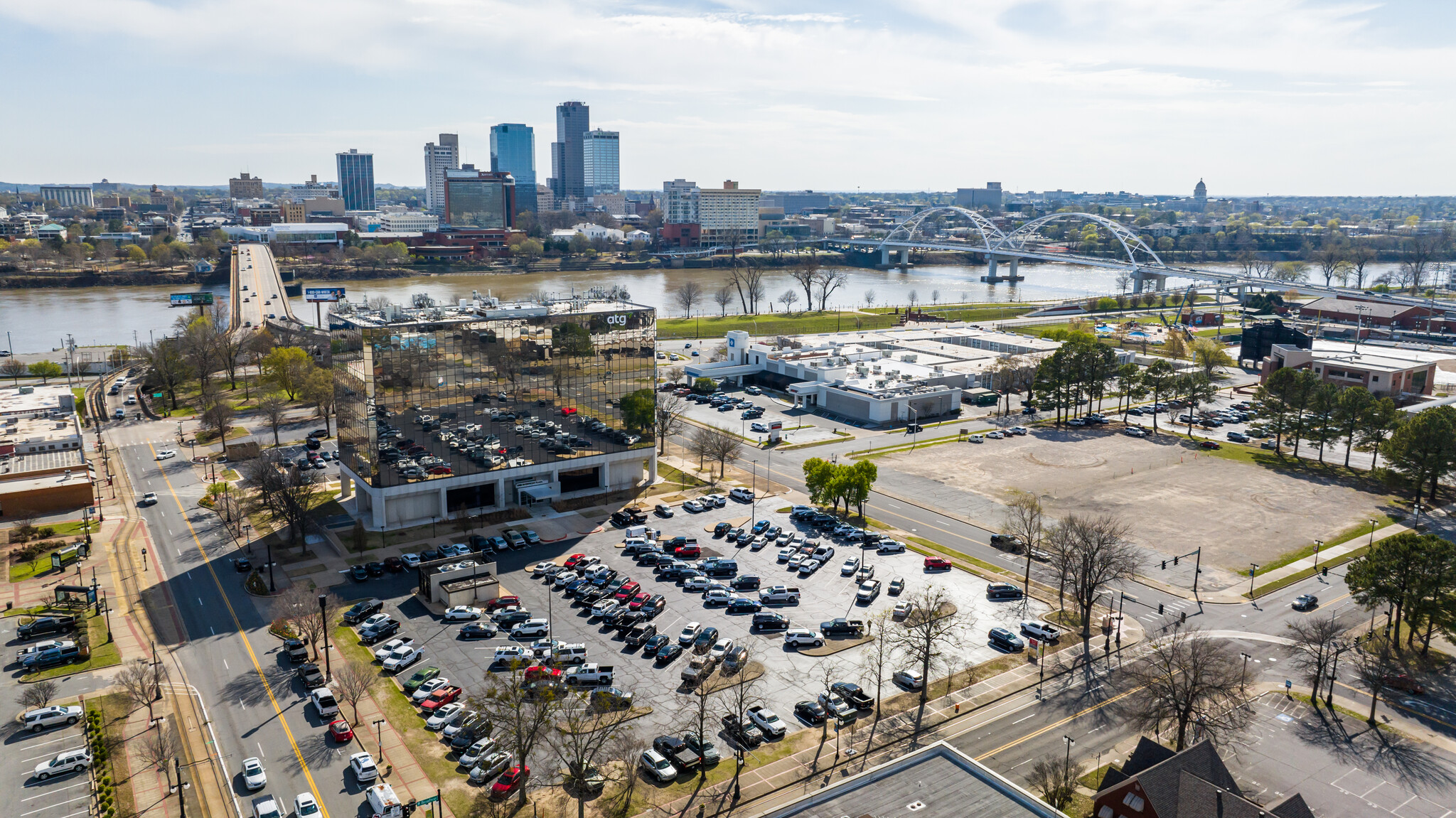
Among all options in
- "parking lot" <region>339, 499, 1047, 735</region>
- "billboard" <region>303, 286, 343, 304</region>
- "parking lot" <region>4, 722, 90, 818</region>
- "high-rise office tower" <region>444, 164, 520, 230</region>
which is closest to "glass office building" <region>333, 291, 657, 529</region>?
"parking lot" <region>339, 499, 1047, 735</region>

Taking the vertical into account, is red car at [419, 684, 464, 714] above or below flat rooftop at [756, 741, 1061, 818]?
below

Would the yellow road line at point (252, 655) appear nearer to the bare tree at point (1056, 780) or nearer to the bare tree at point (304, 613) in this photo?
the bare tree at point (304, 613)

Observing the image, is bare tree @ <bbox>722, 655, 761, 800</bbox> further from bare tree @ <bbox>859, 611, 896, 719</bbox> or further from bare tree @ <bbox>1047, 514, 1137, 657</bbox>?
bare tree @ <bbox>1047, 514, 1137, 657</bbox>

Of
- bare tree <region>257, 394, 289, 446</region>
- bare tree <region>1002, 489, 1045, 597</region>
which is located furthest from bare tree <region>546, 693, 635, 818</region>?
bare tree <region>257, 394, 289, 446</region>

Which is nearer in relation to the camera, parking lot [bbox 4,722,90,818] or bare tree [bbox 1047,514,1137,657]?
parking lot [bbox 4,722,90,818]

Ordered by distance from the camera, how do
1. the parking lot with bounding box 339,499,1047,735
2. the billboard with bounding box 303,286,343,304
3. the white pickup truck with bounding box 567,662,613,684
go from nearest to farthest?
the white pickup truck with bounding box 567,662,613,684 < the parking lot with bounding box 339,499,1047,735 < the billboard with bounding box 303,286,343,304

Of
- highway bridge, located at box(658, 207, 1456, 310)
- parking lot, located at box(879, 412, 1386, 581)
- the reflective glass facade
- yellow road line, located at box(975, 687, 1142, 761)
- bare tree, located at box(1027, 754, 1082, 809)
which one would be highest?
highway bridge, located at box(658, 207, 1456, 310)

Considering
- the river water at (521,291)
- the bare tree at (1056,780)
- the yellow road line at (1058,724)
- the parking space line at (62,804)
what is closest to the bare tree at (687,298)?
the river water at (521,291)

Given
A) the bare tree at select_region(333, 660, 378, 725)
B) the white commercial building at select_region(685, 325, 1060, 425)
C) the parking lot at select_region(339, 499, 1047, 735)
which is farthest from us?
the white commercial building at select_region(685, 325, 1060, 425)

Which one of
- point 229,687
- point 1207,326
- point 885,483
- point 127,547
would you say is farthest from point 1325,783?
point 1207,326
